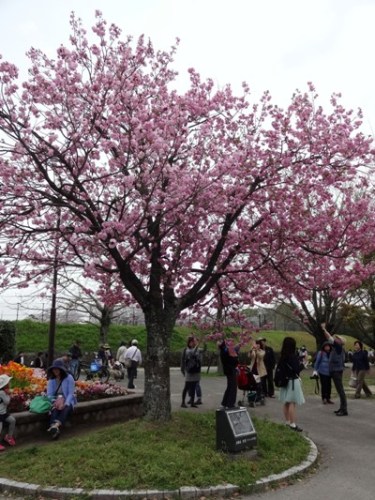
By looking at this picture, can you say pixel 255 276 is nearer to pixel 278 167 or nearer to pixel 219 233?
pixel 219 233

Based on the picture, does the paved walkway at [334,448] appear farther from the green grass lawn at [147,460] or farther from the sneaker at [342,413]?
the green grass lawn at [147,460]

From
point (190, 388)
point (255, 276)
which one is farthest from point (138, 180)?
point (190, 388)

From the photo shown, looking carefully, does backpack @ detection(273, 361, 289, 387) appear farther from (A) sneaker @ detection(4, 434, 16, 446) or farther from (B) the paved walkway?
(A) sneaker @ detection(4, 434, 16, 446)

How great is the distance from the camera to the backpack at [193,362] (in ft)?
37.8

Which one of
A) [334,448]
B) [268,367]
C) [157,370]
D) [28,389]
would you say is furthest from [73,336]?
[334,448]

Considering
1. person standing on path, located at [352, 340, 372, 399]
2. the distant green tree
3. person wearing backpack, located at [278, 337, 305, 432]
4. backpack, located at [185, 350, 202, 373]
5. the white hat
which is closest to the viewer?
the white hat

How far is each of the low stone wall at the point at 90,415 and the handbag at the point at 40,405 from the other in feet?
0.29

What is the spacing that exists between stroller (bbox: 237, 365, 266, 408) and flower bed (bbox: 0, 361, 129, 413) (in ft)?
8.72

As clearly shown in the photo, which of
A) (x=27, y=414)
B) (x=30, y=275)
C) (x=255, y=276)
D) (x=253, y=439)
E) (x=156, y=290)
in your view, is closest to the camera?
(x=253, y=439)

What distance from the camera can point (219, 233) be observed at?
9492mm

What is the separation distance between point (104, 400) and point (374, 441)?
5.16 meters

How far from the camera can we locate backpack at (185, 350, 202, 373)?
454 inches

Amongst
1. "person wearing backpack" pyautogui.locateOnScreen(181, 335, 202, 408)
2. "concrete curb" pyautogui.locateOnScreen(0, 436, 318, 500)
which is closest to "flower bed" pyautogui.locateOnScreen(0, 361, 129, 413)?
"person wearing backpack" pyautogui.locateOnScreen(181, 335, 202, 408)

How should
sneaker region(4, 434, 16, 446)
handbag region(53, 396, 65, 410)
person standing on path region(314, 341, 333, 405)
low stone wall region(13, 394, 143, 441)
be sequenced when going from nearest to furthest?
sneaker region(4, 434, 16, 446) → low stone wall region(13, 394, 143, 441) → handbag region(53, 396, 65, 410) → person standing on path region(314, 341, 333, 405)
